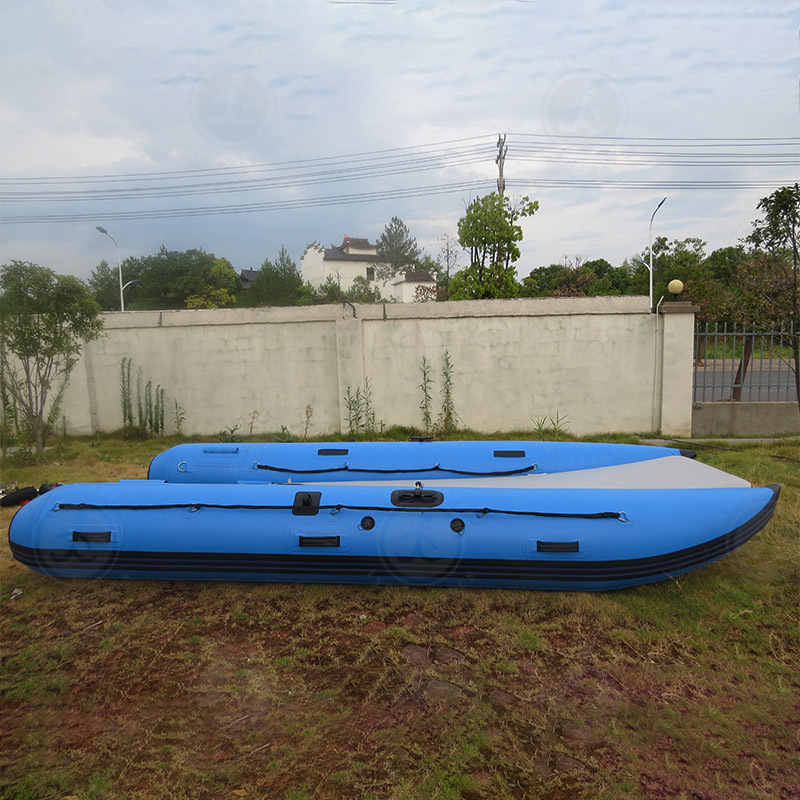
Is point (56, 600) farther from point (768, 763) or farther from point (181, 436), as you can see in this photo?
point (181, 436)

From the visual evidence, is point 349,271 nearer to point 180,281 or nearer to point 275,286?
point 180,281

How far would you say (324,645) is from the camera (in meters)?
3.35

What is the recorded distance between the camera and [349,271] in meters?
57.7

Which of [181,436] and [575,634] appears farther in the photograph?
[181,436]

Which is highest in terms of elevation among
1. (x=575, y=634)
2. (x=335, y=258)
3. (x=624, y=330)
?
(x=335, y=258)

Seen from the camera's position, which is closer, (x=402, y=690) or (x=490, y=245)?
(x=402, y=690)

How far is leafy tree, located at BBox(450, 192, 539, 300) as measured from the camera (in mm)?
12961

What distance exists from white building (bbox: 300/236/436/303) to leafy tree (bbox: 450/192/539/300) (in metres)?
40.4

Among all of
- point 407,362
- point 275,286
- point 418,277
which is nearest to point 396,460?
point 407,362

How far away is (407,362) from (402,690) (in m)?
6.63

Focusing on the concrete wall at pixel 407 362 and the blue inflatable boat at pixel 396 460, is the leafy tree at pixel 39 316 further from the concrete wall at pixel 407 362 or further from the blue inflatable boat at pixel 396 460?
the blue inflatable boat at pixel 396 460

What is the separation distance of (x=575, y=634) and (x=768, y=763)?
3.86ft

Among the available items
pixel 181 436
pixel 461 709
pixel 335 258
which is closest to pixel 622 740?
pixel 461 709

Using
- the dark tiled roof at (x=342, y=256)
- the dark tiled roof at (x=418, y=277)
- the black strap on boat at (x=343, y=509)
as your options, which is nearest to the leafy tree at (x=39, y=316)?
the black strap on boat at (x=343, y=509)
